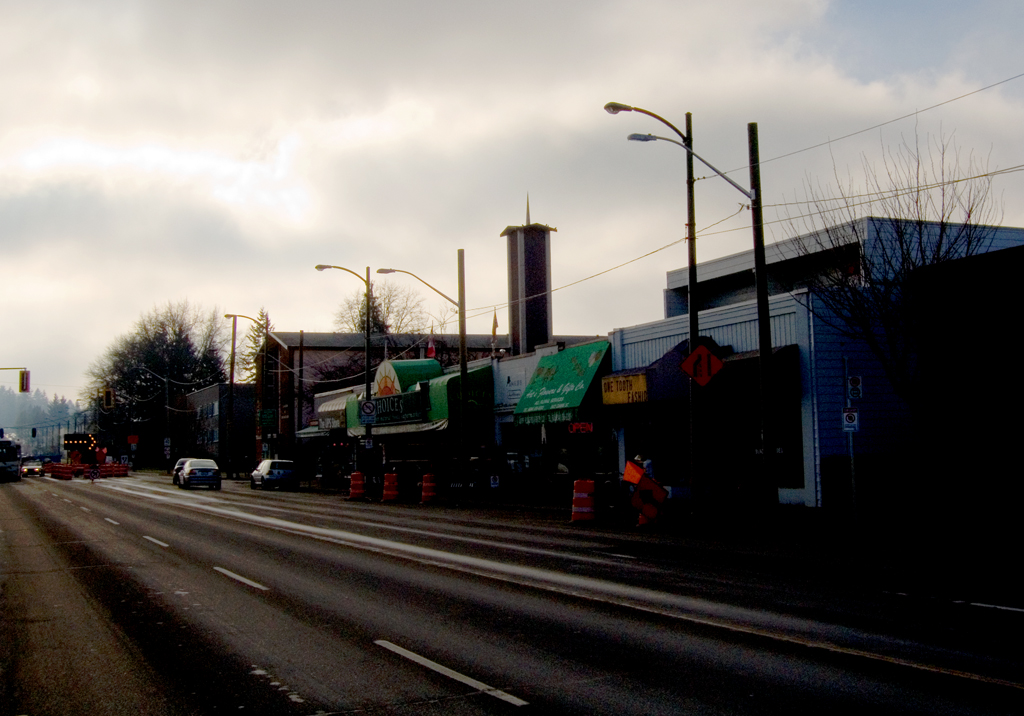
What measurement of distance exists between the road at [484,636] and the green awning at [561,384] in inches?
530

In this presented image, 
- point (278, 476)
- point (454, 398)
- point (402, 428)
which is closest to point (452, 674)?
point (454, 398)

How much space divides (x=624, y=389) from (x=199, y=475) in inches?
1211

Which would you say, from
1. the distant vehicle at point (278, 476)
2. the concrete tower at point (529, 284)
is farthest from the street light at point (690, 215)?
the distant vehicle at point (278, 476)

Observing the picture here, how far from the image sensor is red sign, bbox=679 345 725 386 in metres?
20.1

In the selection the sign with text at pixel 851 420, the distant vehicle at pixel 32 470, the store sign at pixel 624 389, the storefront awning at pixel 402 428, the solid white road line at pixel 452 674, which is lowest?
the distant vehicle at pixel 32 470

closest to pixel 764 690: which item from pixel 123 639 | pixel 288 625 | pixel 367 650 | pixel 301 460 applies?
pixel 367 650

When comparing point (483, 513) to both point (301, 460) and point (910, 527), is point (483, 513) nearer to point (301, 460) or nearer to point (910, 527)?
point (910, 527)

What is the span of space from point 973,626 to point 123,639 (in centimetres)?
834

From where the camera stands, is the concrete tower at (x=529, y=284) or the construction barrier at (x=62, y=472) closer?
the concrete tower at (x=529, y=284)

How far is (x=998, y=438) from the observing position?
19578 mm

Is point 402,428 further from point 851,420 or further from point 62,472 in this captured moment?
point 62,472

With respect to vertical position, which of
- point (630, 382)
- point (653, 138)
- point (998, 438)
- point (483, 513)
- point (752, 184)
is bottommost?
point (483, 513)

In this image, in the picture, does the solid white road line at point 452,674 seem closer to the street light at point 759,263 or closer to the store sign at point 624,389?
the street light at point 759,263

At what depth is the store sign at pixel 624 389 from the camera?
26.0 m
